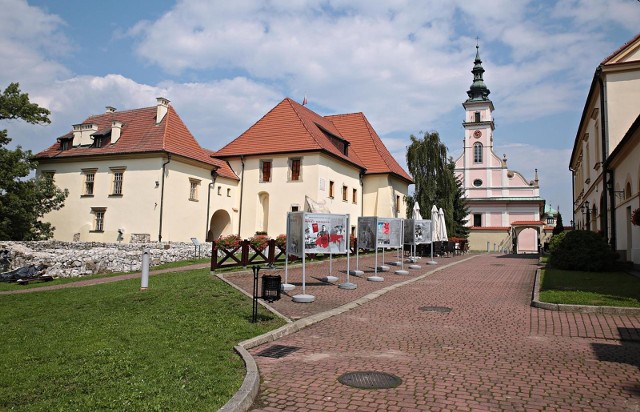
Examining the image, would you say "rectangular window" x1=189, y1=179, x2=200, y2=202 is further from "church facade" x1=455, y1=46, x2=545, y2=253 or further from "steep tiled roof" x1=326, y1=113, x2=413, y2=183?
"church facade" x1=455, y1=46, x2=545, y2=253

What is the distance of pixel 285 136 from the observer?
1393 inches

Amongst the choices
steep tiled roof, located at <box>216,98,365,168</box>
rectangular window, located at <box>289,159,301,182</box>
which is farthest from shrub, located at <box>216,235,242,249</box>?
rectangular window, located at <box>289,159,301,182</box>

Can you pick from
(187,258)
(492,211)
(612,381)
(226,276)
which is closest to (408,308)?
(612,381)

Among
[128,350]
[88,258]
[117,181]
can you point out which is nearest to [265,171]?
[117,181]

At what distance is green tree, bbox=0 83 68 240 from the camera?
30703mm

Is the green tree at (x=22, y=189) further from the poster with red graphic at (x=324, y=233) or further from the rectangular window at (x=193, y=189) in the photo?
the poster with red graphic at (x=324, y=233)

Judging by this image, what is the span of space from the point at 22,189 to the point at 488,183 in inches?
2200

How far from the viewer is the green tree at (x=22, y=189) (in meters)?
30.7

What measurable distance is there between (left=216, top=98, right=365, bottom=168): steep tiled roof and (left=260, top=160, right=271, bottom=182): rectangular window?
3.02 feet

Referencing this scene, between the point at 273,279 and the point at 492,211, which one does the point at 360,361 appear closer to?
the point at 273,279

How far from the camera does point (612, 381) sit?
5742mm

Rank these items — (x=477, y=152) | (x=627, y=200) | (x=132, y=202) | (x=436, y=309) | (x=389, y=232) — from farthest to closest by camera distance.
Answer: (x=477, y=152) < (x=132, y=202) < (x=627, y=200) < (x=389, y=232) < (x=436, y=309)

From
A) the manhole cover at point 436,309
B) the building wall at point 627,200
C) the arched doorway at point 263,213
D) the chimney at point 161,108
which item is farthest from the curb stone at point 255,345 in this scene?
the chimney at point 161,108

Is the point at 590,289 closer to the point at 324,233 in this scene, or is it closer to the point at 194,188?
the point at 324,233
